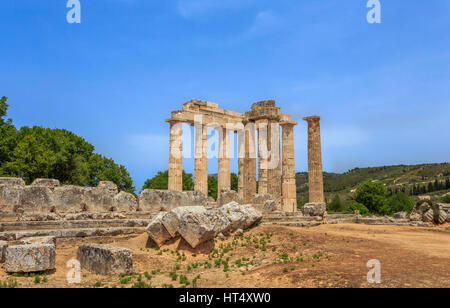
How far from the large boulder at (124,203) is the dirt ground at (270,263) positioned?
135 inches

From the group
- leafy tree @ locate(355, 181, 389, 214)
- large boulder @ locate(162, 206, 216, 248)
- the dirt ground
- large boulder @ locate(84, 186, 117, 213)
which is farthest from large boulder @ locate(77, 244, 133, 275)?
leafy tree @ locate(355, 181, 389, 214)

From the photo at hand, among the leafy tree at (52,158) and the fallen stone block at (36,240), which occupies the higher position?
the leafy tree at (52,158)

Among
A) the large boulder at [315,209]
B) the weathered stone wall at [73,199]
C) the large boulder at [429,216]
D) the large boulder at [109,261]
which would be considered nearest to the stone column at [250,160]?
the large boulder at [315,209]

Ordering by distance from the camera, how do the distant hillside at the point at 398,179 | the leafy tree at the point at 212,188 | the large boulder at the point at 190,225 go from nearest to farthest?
the large boulder at the point at 190,225, the leafy tree at the point at 212,188, the distant hillside at the point at 398,179

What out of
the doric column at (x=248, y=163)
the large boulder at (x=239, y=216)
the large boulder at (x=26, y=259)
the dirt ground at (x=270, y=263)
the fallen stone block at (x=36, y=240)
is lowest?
the dirt ground at (x=270, y=263)

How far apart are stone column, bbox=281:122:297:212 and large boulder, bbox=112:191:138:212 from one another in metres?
16.8

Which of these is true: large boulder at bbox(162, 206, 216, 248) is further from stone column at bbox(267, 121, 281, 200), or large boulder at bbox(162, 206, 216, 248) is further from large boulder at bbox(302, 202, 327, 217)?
stone column at bbox(267, 121, 281, 200)

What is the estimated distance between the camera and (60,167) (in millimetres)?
34656

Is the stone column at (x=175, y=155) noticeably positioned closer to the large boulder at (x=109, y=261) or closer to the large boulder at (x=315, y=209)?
the large boulder at (x=315, y=209)

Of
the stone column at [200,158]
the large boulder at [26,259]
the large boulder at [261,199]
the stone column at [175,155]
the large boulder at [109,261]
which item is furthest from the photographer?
the stone column at [200,158]

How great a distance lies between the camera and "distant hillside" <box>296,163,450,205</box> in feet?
229

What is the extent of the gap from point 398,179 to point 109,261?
283 feet

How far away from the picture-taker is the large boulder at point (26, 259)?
26.6 feet

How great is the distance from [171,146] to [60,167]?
1236cm
